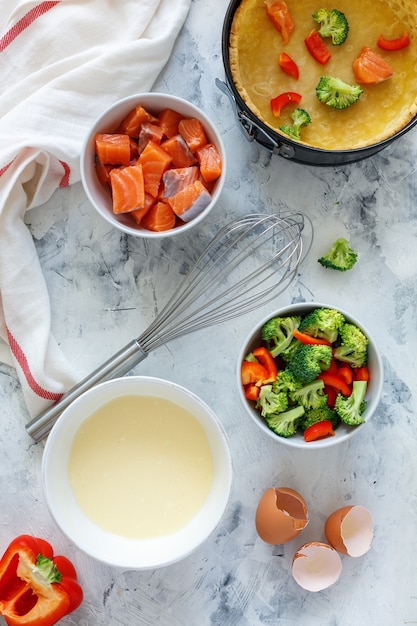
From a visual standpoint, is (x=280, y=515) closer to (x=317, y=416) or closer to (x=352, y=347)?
(x=317, y=416)

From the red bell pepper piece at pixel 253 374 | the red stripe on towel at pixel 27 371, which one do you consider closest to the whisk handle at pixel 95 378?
the red stripe on towel at pixel 27 371

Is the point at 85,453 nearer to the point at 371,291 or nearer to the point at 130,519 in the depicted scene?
the point at 130,519

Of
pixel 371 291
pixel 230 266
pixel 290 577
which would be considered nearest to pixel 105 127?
pixel 230 266

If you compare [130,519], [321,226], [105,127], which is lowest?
[130,519]

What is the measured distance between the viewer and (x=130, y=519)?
5.26 ft

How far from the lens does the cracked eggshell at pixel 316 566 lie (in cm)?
161

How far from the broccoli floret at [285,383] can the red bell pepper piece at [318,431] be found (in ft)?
0.30

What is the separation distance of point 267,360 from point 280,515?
0.33 m

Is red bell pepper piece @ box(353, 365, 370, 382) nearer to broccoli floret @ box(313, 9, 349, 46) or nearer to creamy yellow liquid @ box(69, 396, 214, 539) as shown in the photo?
creamy yellow liquid @ box(69, 396, 214, 539)

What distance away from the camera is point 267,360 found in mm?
1566

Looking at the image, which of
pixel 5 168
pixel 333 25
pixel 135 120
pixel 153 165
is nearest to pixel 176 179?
pixel 153 165

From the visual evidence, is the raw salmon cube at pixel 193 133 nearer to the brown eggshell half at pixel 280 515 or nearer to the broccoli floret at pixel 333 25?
the broccoli floret at pixel 333 25

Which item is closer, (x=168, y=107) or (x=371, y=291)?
(x=168, y=107)

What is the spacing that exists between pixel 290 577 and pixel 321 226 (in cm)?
83
